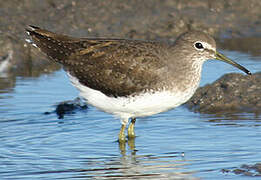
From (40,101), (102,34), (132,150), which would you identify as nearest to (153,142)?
(132,150)

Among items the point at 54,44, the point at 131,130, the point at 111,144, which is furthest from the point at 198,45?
the point at 54,44

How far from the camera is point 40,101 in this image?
12.0 metres

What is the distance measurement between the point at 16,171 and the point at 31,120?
2.67 meters

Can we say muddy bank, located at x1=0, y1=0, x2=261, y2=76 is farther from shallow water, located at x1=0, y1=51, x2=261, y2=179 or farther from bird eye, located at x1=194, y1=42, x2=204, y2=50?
bird eye, located at x1=194, y1=42, x2=204, y2=50

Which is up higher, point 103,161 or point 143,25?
point 143,25

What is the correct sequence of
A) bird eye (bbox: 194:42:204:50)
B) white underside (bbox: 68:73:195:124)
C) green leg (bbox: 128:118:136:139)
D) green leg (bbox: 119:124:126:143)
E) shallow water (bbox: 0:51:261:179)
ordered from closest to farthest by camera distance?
1. shallow water (bbox: 0:51:261:179)
2. white underside (bbox: 68:73:195:124)
3. bird eye (bbox: 194:42:204:50)
4. green leg (bbox: 119:124:126:143)
5. green leg (bbox: 128:118:136:139)

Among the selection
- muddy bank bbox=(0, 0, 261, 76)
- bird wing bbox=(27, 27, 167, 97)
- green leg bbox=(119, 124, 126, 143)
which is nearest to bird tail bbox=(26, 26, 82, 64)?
bird wing bbox=(27, 27, 167, 97)

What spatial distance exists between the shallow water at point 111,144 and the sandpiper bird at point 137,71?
0.64 meters

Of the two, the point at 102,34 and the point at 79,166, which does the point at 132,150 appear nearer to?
the point at 79,166

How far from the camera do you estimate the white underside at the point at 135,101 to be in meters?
9.18

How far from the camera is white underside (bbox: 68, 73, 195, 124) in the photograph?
9180mm

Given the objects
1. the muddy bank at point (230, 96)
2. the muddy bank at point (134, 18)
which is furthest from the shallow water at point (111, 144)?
the muddy bank at point (134, 18)

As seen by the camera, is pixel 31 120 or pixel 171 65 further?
pixel 31 120

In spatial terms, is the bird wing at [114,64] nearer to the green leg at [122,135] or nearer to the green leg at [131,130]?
the green leg at [122,135]
